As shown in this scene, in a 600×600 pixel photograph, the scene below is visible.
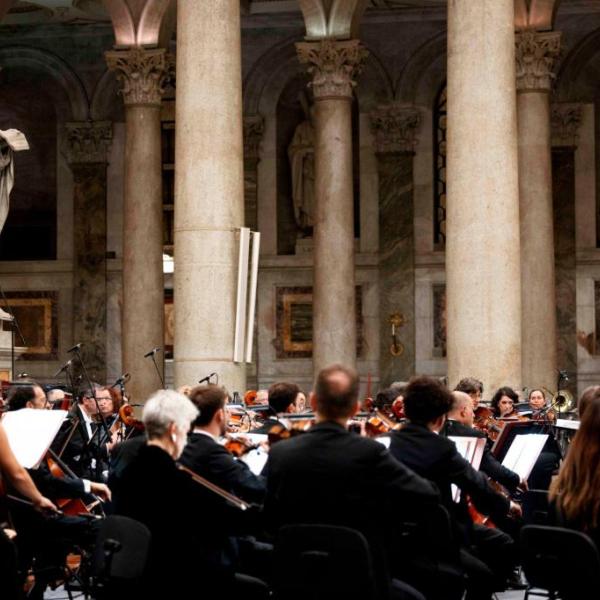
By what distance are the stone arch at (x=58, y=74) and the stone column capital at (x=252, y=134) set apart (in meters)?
3.40

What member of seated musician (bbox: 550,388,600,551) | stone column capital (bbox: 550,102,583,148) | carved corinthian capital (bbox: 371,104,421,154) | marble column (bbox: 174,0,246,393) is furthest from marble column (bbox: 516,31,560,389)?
seated musician (bbox: 550,388,600,551)

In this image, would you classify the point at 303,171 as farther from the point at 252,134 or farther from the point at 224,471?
the point at 224,471

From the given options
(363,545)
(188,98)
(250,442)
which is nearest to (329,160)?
(188,98)

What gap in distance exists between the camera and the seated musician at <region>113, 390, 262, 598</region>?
797 cm

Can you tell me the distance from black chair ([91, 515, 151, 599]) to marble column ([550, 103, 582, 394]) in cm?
2141

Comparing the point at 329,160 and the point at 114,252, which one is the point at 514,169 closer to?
the point at 329,160

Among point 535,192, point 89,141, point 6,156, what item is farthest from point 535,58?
point 89,141

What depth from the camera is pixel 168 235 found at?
30516 mm

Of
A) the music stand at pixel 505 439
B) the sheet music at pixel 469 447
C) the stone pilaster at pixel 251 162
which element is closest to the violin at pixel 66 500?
the sheet music at pixel 469 447

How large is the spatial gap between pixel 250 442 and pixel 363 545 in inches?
89.8

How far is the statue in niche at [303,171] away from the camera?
3033 centimetres

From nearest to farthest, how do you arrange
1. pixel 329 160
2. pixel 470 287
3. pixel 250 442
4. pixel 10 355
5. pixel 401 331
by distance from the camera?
pixel 250 442, pixel 470 287, pixel 10 355, pixel 329 160, pixel 401 331

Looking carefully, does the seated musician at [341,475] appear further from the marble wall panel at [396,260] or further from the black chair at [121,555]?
the marble wall panel at [396,260]

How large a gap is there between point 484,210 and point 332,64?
29.4 ft
